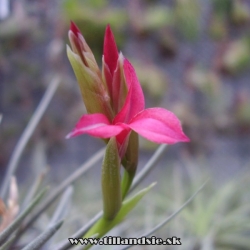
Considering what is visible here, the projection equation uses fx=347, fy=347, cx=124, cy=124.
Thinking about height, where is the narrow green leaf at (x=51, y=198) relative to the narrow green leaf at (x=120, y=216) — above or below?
below

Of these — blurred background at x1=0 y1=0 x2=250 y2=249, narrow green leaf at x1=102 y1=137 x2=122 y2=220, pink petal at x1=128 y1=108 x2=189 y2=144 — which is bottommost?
blurred background at x1=0 y1=0 x2=250 y2=249

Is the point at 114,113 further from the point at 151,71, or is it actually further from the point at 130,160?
the point at 151,71

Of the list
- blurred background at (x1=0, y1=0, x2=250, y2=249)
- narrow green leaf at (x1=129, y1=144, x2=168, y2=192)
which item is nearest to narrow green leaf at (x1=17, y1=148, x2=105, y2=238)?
narrow green leaf at (x1=129, y1=144, x2=168, y2=192)

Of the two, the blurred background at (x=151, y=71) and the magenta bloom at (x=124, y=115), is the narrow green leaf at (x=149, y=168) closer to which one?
the magenta bloom at (x=124, y=115)

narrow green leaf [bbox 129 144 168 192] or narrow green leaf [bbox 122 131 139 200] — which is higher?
narrow green leaf [bbox 122 131 139 200]

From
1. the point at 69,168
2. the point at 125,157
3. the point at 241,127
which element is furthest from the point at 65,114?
the point at 125,157

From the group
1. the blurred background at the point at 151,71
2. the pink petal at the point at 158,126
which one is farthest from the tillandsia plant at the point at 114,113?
the blurred background at the point at 151,71

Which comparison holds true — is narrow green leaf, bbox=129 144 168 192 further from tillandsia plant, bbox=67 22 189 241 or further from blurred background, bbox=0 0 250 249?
blurred background, bbox=0 0 250 249

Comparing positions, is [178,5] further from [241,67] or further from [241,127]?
[241,127]

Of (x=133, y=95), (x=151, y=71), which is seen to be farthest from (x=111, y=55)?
(x=151, y=71)
